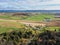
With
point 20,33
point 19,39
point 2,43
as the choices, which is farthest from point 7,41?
point 20,33

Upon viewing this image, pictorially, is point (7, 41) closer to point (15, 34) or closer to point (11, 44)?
point (11, 44)

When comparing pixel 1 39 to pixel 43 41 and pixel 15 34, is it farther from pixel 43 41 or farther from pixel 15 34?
pixel 43 41

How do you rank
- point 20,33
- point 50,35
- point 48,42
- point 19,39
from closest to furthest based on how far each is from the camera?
point 48,42
point 50,35
point 19,39
point 20,33

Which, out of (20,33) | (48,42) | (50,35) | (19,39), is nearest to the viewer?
(48,42)

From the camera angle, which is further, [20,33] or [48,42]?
[20,33]

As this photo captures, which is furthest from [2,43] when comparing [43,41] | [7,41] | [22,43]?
[43,41]

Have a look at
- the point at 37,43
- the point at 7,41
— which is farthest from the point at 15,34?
the point at 37,43

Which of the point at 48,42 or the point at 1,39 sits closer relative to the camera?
the point at 48,42
